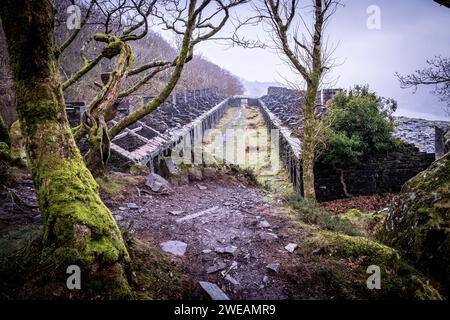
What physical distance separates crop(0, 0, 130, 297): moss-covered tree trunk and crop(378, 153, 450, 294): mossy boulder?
10.6 feet

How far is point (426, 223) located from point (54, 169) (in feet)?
13.2

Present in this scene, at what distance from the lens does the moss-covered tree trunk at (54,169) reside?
8.27 feet

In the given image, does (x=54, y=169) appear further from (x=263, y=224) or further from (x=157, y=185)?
(x=157, y=185)

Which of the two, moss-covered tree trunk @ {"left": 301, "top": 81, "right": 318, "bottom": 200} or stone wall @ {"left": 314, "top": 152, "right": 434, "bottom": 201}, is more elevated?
moss-covered tree trunk @ {"left": 301, "top": 81, "right": 318, "bottom": 200}

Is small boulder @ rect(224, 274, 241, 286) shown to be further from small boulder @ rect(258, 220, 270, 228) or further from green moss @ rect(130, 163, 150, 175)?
green moss @ rect(130, 163, 150, 175)

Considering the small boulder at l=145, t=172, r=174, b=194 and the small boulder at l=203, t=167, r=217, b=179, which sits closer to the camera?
the small boulder at l=145, t=172, r=174, b=194

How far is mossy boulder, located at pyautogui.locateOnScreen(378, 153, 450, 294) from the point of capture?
3.52m

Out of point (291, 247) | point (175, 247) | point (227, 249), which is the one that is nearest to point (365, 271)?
point (291, 247)

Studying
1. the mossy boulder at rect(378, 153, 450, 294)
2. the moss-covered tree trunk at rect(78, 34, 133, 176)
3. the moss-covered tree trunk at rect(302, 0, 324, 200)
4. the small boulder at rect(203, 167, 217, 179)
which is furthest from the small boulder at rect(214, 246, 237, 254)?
the small boulder at rect(203, 167, 217, 179)

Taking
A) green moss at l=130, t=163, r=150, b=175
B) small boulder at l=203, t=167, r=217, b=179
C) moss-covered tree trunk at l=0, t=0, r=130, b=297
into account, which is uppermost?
moss-covered tree trunk at l=0, t=0, r=130, b=297

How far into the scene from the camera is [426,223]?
3.77m

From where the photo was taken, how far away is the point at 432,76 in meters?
12.7

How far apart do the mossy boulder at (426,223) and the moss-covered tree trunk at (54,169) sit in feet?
10.6
